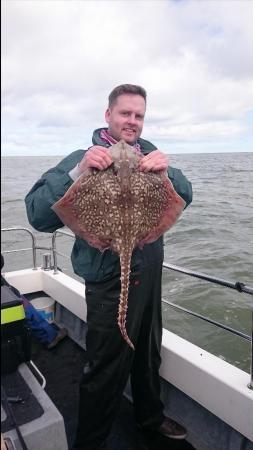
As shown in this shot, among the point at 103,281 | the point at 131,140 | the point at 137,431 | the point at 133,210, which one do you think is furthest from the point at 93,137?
the point at 137,431

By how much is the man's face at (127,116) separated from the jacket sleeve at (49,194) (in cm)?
30

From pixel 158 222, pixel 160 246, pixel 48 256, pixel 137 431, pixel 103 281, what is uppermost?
pixel 158 222

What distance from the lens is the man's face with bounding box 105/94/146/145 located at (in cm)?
263

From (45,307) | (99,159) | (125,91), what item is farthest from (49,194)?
(45,307)

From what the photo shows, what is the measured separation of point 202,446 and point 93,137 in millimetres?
2606

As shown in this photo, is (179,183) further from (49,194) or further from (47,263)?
(47,263)

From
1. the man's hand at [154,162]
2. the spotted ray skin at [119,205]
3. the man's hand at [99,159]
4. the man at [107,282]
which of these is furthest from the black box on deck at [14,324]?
the man's hand at [154,162]

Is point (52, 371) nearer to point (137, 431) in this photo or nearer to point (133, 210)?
point (137, 431)

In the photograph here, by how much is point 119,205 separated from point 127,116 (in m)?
0.79

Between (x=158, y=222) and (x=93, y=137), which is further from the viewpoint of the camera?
(x=93, y=137)

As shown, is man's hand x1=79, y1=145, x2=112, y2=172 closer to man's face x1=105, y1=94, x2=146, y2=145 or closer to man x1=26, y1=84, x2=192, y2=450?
man x1=26, y1=84, x2=192, y2=450

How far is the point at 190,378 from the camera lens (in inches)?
123

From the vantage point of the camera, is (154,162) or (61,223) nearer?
(154,162)

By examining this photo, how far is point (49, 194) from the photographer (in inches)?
97.3
